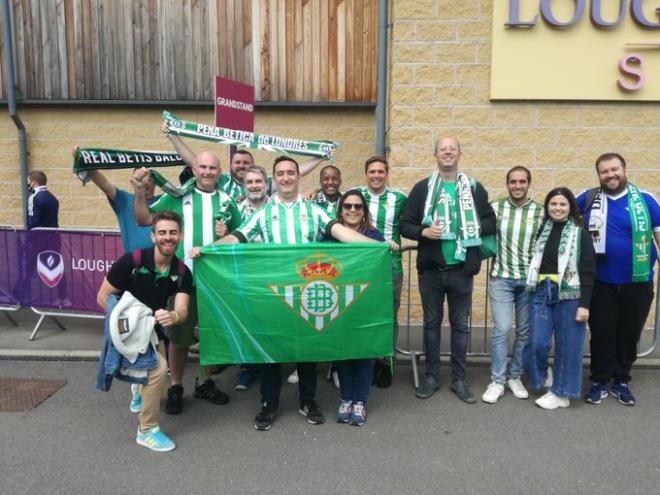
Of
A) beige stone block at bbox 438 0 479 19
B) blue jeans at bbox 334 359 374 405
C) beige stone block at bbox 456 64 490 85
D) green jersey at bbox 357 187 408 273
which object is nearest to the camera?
blue jeans at bbox 334 359 374 405

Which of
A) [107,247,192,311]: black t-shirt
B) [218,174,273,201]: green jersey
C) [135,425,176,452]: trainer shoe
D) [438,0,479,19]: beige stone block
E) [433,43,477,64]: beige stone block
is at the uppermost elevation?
[438,0,479,19]: beige stone block

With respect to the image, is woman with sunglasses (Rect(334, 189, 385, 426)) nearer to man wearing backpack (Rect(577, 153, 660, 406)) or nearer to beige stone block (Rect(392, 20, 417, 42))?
man wearing backpack (Rect(577, 153, 660, 406))

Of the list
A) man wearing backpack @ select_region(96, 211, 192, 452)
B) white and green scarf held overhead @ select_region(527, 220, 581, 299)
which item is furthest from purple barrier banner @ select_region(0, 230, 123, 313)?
white and green scarf held overhead @ select_region(527, 220, 581, 299)

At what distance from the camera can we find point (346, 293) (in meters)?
4.08

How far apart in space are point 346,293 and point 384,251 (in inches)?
16.4

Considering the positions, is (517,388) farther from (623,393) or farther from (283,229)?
(283,229)

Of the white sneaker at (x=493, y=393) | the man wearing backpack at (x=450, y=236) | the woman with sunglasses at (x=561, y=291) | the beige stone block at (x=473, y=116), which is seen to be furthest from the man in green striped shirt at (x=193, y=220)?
the beige stone block at (x=473, y=116)

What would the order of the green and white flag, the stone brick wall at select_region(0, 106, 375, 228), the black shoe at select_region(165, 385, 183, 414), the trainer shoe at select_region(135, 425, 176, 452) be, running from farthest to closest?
the stone brick wall at select_region(0, 106, 375, 228)
the green and white flag
the black shoe at select_region(165, 385, 183, 414)
the trainer shoe at select_region(135, 425, 176, 452)

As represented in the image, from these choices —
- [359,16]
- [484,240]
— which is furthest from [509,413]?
[359,16]

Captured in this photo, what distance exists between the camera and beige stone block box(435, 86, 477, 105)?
6648 mm

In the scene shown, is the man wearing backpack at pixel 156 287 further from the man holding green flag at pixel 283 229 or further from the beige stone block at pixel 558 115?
the beige stone block at pixel 558 115

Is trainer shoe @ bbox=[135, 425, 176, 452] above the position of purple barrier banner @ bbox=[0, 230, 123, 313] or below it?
below

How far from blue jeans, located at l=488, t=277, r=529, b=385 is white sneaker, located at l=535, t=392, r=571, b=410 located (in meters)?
0.33

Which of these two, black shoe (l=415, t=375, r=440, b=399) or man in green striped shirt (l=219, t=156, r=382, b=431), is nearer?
man in green striped shirt (l=219, t=156, r=382, b=431)
